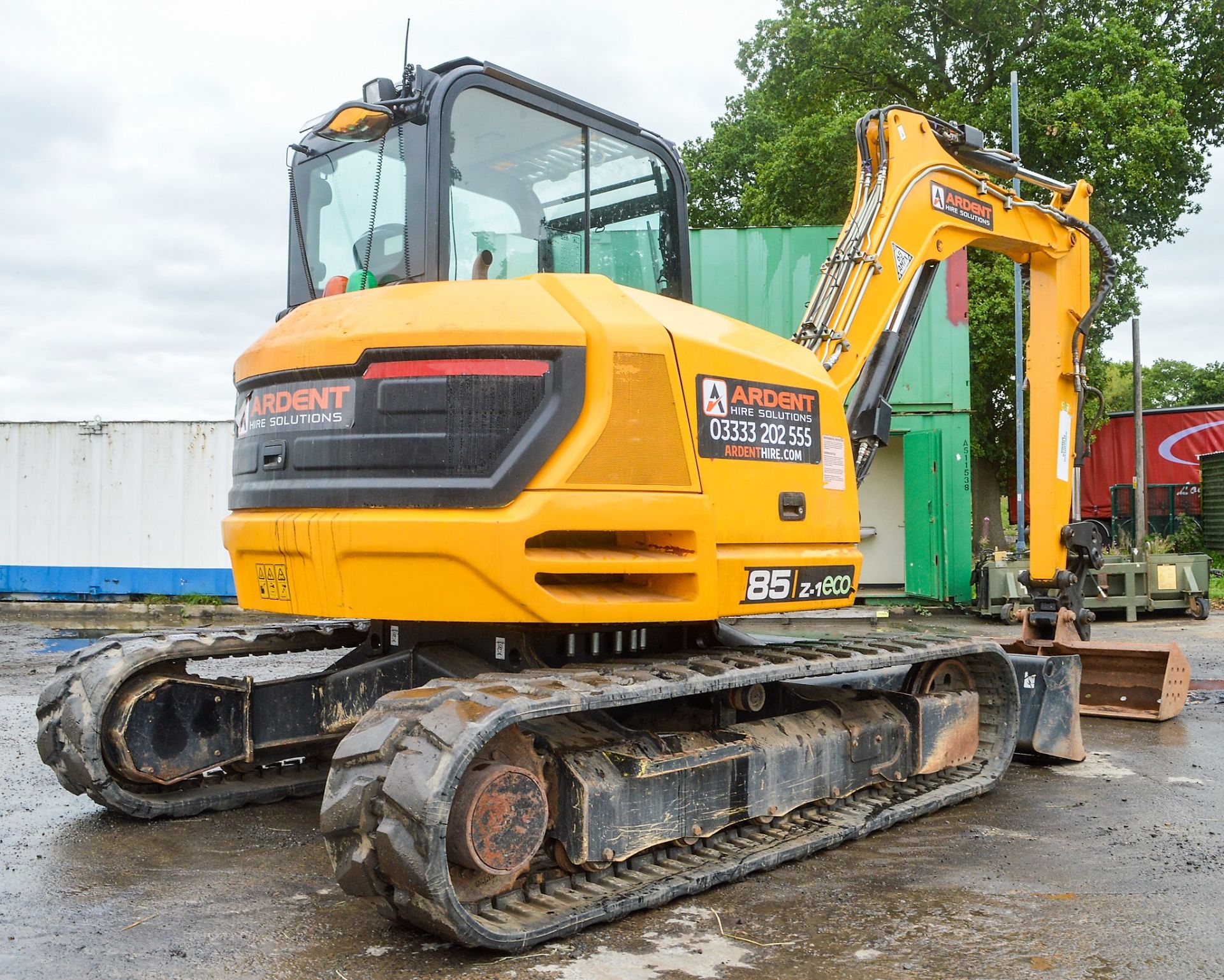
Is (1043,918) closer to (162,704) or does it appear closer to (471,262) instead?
(471,262)

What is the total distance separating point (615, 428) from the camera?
4.29 m

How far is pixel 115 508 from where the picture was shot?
17781mm

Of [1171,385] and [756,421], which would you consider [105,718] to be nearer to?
[756,421]

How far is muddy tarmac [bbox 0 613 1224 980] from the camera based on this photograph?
365cm

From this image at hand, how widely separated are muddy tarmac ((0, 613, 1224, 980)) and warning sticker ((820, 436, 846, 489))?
1680 mm

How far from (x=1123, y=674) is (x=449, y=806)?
21.1 feet

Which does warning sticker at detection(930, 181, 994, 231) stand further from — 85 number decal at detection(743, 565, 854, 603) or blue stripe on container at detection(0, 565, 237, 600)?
blue stripe on container at detection(0, 565, 237, 600)

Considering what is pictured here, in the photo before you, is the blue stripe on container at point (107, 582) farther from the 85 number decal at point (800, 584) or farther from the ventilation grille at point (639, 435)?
the ventilation grille at point (639, 435)

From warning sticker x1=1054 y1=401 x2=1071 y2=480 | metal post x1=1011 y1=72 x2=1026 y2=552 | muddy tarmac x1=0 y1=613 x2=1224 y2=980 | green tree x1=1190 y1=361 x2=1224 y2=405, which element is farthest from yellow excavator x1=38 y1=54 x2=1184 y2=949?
green tree x1=1190 y1=361 x2=1224 y2=405

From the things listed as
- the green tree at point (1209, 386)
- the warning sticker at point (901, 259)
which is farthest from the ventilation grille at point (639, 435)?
the green tree at point (1209, 386)

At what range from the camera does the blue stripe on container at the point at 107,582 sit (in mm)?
17562

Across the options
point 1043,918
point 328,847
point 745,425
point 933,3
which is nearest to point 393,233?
point 745,425

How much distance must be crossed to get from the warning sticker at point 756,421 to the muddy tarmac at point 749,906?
1782 millimetres

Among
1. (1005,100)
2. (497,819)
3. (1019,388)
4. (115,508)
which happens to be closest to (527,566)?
(497,819)
